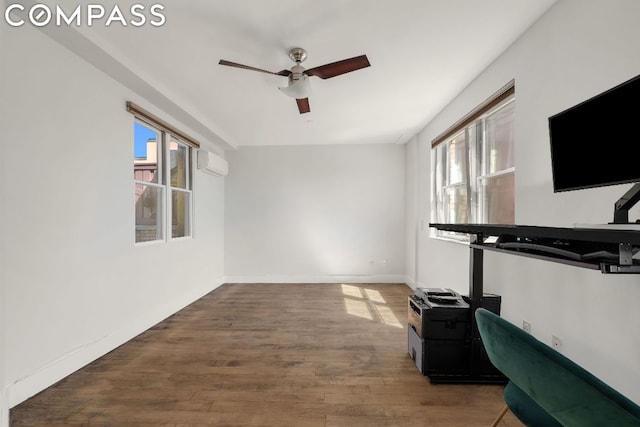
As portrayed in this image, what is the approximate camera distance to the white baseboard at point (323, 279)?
5227 millimetres

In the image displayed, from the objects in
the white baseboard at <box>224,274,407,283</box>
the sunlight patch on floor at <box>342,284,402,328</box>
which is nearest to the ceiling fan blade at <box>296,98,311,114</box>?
the sunlight patch on floor at <box>342,284,402,328</box>

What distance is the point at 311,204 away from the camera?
209 inches

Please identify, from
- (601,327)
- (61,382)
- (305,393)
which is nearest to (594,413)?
(601,327)

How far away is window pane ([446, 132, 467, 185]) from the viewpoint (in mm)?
3309

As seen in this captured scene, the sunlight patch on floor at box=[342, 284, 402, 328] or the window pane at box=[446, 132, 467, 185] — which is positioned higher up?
the window pane at box=[446, 132, 467, 185]

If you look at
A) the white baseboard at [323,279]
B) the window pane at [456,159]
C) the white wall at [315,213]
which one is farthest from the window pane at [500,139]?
the white baseboard at [323,279]

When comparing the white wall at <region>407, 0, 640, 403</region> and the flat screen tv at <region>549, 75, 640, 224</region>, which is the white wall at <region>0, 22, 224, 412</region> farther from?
the white wall at <region>407, 0, 640, 403</region>

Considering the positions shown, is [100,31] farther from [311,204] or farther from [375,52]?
[311,204]

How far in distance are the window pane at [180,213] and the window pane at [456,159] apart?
11.9 feet

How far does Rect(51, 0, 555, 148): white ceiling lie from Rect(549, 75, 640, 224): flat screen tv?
1.03m

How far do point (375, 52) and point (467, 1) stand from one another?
719 mm

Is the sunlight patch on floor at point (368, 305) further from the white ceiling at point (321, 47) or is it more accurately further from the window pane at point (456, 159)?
the white ceiling at point (321, 47)

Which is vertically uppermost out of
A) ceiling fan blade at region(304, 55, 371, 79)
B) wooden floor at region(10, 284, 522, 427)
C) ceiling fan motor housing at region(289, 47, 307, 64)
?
ceiling fan motor housing at region(289, 47, 307, 64)

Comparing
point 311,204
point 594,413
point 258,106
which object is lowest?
point 594,413
